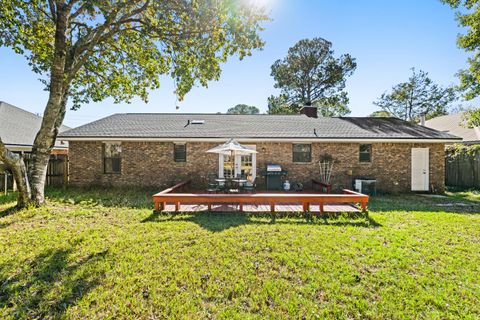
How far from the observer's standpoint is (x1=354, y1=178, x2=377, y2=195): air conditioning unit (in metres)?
10.8

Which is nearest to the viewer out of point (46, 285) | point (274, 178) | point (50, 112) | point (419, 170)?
point (46, 285)

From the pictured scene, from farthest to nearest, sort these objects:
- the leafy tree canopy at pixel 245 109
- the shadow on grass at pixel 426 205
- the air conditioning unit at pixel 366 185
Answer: the leafy tree canopy at pixel 245 109
the air conditioning unit at pixel 366 185
the shadow on grass at pixel 426 205

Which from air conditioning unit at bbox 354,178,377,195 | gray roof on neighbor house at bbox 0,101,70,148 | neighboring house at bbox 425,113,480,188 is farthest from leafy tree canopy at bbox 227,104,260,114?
air conditioning unit at bbox 354,178,377,195

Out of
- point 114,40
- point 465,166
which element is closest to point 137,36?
point 114,40

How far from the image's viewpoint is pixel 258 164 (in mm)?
11602

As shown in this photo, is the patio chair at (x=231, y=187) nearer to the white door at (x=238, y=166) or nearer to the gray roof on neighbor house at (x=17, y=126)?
the white door at (x=238, y=166)

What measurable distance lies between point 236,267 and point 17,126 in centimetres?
1980

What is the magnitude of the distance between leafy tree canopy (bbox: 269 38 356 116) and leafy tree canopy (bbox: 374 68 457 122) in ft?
39.3

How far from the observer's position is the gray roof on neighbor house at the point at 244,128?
37.5 ft

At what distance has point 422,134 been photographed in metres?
11.8

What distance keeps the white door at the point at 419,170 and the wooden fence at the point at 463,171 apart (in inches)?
140

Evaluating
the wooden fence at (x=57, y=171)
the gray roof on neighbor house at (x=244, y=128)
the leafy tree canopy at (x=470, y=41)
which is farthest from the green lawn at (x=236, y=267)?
the leafy tree canopy at (x=470, y=41)

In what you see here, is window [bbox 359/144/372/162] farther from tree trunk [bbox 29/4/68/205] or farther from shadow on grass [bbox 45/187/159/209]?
tree trunk [bbox 29/4/68/205]

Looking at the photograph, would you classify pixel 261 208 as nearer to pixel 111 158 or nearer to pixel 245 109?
pixel 111 158
